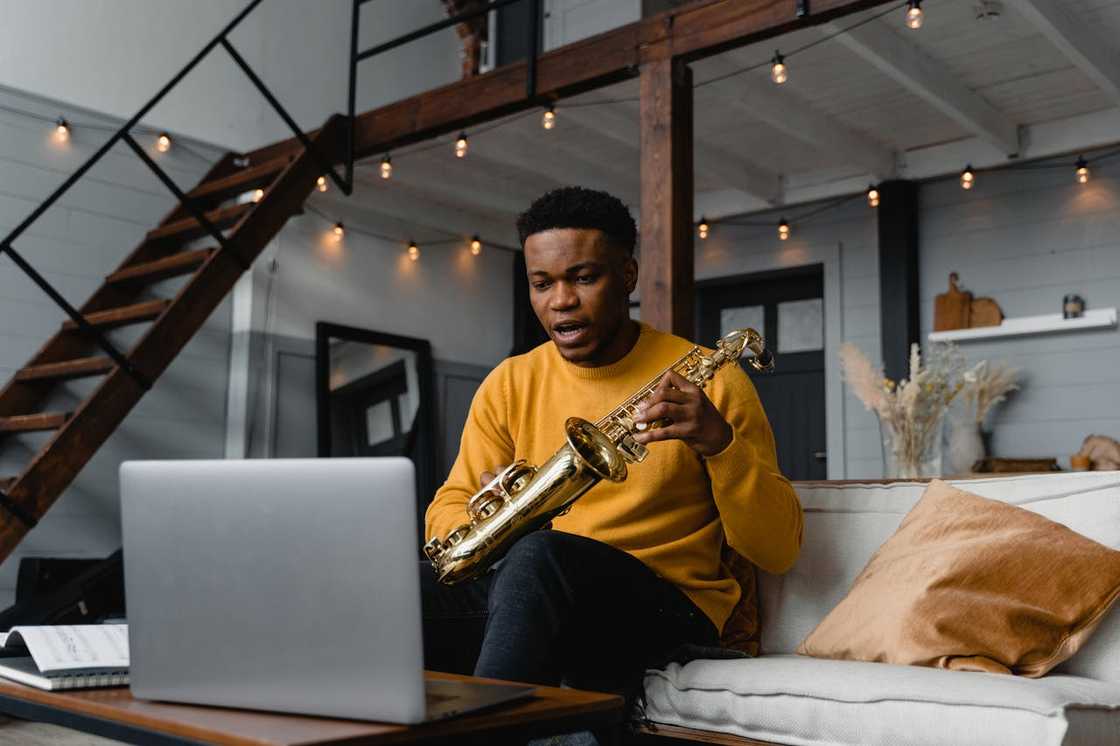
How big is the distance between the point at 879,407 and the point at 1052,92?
2.20 meters

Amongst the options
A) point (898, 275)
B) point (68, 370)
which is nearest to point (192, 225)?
point (68, 370)

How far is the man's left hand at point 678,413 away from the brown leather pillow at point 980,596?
54 cm

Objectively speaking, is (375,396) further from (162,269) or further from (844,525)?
(844,525)

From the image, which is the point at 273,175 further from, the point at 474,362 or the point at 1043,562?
the point at 1043,562

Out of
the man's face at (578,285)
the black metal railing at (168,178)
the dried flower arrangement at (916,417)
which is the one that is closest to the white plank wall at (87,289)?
the black metal railing at (168,178)

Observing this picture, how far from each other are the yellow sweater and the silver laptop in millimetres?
868

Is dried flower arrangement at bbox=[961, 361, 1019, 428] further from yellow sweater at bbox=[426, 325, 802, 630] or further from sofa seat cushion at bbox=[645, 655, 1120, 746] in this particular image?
sofa seat cushion at bbox=[645, 655, 1120, 746]

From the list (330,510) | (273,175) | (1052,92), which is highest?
(1052,92)

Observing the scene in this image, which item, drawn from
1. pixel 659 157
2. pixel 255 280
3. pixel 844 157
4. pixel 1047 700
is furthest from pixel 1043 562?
pixel 255 280

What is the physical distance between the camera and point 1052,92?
589 centimetres

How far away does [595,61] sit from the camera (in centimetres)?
489

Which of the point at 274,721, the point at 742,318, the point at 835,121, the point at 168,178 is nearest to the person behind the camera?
the point at 274,721

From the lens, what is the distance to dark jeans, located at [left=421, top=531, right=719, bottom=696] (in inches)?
67.5

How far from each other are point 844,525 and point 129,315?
13.2 ft
